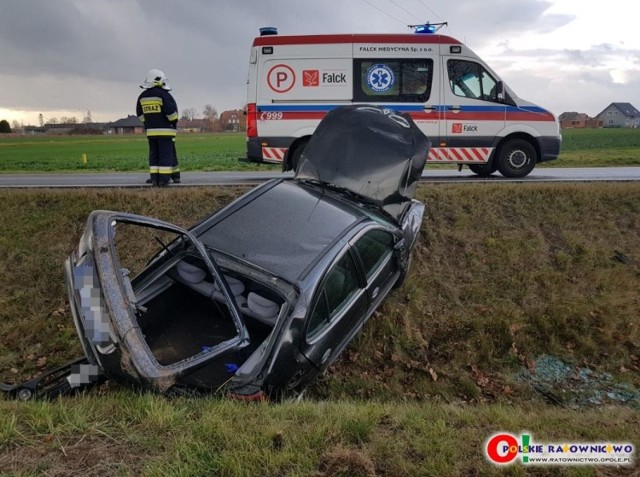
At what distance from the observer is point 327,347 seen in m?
3.70

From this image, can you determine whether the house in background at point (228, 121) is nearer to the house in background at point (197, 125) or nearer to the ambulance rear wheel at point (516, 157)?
the house in background at point (197, 125)

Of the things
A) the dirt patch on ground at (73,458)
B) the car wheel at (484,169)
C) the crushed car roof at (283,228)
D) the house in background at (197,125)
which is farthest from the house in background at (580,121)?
the dirt patch on ground at (73,458)

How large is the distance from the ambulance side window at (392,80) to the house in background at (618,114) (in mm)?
101945

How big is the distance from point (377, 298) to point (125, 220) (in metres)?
2.39

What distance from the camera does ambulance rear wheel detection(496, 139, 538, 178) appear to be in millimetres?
9523

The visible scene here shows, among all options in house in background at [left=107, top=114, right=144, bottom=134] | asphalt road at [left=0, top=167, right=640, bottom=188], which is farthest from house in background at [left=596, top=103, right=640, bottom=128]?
asphalt road at [left=0, top=167, right=640, bottom=188]

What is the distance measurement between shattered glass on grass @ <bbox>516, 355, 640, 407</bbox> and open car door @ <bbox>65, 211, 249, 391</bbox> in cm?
327

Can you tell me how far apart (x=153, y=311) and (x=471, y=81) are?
24.9ft

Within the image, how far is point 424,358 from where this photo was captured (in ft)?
17.7

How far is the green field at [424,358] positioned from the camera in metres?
2.44

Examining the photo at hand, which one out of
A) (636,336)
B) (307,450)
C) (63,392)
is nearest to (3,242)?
(63,392)

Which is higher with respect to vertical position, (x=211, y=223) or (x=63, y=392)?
(x=211, y=223)

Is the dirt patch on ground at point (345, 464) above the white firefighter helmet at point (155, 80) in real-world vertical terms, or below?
below

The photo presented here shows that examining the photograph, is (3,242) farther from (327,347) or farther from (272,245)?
(327,347)
